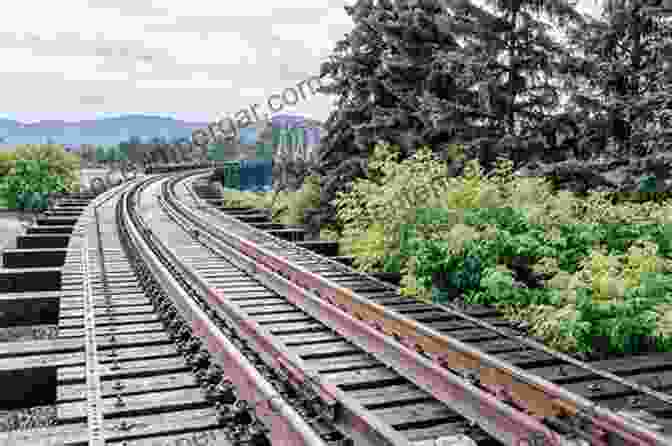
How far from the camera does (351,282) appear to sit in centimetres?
908

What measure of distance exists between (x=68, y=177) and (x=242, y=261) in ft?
76.8

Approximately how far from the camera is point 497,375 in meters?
5.17

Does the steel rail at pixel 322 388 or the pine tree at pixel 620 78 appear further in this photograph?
the pine tree at pixel 620 78

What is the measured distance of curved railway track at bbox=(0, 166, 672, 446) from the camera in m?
4.32

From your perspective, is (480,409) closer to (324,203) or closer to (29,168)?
(324,203)

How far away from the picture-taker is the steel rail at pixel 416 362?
4164 mm

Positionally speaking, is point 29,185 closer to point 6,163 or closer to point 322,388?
point 6,163

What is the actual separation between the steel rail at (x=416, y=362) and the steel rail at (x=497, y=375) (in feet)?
0.06

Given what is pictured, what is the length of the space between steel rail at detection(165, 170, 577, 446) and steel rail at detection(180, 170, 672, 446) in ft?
0.06

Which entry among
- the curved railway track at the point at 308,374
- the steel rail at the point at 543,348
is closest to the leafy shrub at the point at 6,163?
the curved railway track at the point at 308,374

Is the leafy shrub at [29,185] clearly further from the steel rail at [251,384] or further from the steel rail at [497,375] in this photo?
the steel rail at [497,375]

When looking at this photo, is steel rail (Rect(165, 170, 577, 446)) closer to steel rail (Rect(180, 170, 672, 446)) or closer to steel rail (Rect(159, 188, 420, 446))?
steel rail (Rect(180, 170, 672, 446))

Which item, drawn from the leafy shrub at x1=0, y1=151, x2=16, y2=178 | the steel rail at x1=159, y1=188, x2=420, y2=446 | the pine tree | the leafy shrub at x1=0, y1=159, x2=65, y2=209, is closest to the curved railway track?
the steel rail at x1=159, y1=188, x2=420, y2=446

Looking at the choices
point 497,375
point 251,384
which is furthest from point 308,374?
point 497,375
